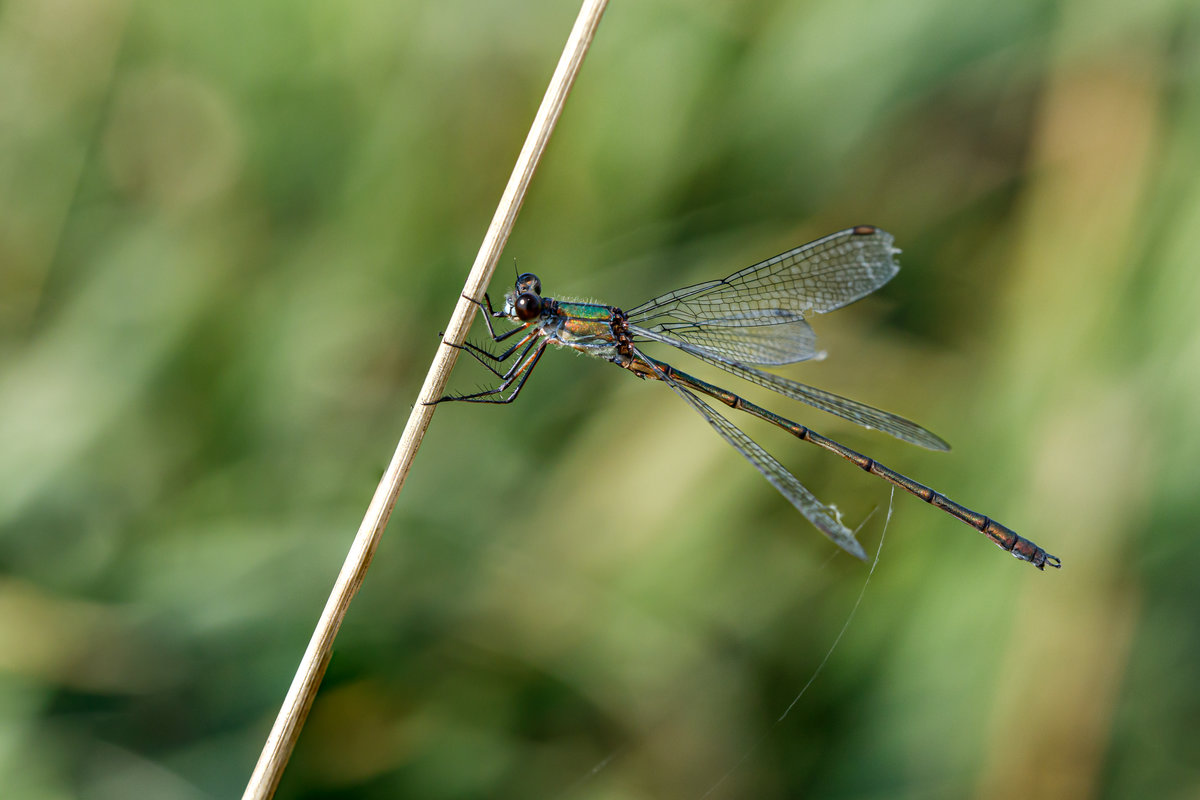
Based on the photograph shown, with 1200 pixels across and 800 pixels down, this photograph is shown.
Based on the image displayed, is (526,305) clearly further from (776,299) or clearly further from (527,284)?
(776,299)

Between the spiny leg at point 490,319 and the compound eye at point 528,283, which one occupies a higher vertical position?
the compound eye at point 528,283

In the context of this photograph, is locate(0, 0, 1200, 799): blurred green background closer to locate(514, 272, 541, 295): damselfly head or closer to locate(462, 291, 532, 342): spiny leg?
locate(462, 291, 532, 342): spiny leg

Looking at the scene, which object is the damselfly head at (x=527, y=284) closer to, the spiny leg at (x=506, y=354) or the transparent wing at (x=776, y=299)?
the spiny leg at (x=506, y=354)

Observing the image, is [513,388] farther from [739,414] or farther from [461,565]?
[739,414]

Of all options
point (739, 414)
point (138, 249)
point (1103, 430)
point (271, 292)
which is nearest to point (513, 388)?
point (271, 292)

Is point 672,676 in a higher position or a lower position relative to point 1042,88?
lower

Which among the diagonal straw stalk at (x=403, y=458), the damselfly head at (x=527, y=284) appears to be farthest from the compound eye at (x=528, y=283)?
the diagonal straw stalk at (x=403, y=458)

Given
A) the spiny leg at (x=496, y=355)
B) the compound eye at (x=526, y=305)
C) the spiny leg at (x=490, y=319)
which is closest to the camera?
the spiny leg at (x=490, y=319)
